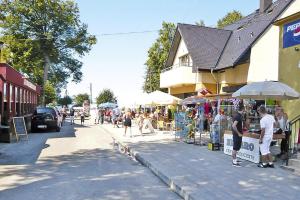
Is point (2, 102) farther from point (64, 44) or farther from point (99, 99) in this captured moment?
point (99, 99)

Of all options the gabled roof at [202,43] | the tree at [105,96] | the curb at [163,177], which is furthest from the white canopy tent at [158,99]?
the tree at [105,96]

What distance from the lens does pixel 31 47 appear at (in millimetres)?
43812

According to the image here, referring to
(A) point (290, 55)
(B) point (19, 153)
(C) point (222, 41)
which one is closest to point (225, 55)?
(C) point (222, 41)

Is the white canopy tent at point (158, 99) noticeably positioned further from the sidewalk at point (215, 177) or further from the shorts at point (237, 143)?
the shorts at point (237, 143)

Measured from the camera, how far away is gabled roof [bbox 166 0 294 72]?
2691cm

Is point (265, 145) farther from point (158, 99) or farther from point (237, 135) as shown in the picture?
point (158, 99)

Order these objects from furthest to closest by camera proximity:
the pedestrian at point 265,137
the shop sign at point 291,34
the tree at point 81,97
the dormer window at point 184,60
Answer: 1. the tree at point 81,97
2. the dormer window at point 184,60
3. the shop sign at point 291,34
4. the pedestrian at point 265,137

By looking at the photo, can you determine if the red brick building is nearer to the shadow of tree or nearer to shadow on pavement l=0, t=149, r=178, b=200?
shadow on pavement l=0, t=149, r=178, b=200

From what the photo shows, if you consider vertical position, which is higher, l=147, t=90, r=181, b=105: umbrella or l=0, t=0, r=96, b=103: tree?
l=0, t=0, r=96, b=103: tree

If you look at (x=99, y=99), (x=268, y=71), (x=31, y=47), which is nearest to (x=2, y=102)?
(x=268, y=71)

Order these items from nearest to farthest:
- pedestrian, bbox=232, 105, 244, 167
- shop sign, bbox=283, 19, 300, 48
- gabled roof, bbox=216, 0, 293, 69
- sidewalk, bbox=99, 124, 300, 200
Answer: sidewalk, bbox=99, 124, 300, 200, pedestrian, bbox=232, 105, 244, 167, shop sign, bbox=283, 19, 300, 48, gabled roof, bbox=216, 0, 293, 69

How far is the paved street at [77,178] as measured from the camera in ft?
26.0

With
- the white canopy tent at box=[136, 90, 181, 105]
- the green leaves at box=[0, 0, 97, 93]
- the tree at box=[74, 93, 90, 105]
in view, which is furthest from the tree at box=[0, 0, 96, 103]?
the tree at box=[74, 93, 90, 105]

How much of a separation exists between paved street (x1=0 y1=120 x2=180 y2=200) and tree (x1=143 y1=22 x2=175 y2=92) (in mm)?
32397
